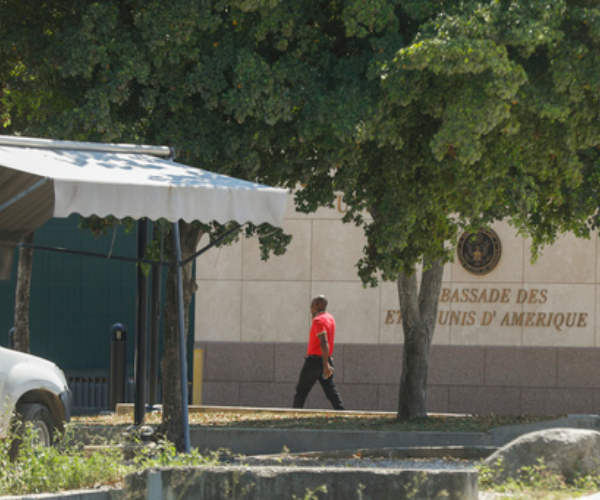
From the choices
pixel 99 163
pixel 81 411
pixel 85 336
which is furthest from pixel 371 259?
pixel 85 336

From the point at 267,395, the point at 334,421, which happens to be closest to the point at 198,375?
the point at 267,395

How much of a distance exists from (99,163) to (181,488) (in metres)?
3.34

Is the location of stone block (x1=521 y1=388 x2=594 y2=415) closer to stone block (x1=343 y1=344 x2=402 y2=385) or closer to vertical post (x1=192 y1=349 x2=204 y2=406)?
stone block (x1=343 y1=344 x2=402 y2=385)

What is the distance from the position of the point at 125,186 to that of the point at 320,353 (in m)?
8.51

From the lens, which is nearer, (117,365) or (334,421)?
(334,421)

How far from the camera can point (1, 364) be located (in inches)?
392

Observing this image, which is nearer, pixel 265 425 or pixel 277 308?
pixel 265 425

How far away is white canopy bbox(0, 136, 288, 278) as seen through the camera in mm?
8945

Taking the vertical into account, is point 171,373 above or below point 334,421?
above

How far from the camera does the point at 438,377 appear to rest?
2045 cm

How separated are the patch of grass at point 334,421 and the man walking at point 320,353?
0.48 m

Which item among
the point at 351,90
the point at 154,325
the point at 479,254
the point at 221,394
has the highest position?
the point at 351,90

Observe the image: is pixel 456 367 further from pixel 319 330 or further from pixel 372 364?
pixel 319 330

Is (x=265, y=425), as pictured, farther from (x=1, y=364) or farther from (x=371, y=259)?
(x=1, y=364)
